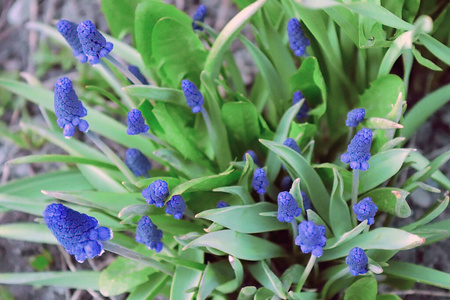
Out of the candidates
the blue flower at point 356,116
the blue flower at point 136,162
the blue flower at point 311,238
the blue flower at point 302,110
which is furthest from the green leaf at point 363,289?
the blue flower at point 136,162

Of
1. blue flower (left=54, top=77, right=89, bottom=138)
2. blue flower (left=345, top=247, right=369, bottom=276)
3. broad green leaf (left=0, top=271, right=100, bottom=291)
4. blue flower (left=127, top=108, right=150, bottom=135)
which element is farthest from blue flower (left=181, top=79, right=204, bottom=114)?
broad green leaf (left=0, top=271, right=100, bottom=291)

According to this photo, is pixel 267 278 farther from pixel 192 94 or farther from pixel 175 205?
pixel 192 94

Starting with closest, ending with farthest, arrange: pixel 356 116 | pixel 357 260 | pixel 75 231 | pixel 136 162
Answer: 1. pixel 75 231
2. pixel 357 260
3. pixel 356 116
4. pixel 136 162

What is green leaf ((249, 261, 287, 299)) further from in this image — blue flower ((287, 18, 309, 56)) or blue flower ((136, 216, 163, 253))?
blue flower ((287, 18, 309, 56))

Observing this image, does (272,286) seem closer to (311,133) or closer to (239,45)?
(311,133)

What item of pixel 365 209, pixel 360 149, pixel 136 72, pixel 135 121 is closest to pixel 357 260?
pixel 365 209

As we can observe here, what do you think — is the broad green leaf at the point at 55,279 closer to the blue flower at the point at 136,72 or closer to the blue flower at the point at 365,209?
the blue flower at the point at 136,72
